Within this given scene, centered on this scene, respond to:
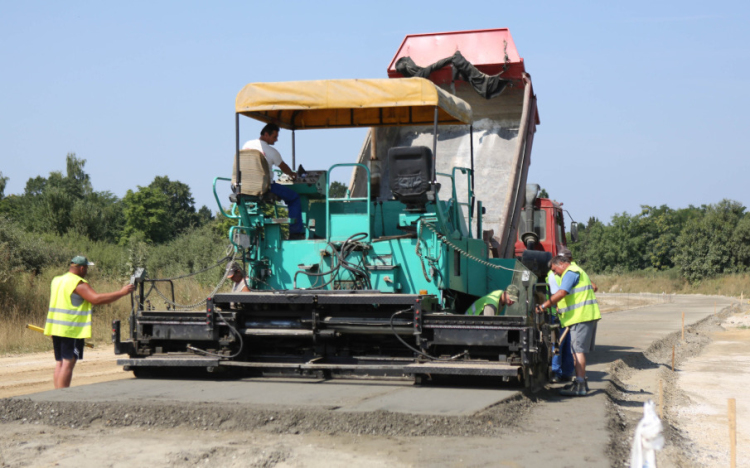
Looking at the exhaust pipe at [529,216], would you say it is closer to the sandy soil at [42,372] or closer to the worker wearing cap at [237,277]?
the worker wearing cap at [237,277]

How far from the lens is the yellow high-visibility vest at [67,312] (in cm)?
800

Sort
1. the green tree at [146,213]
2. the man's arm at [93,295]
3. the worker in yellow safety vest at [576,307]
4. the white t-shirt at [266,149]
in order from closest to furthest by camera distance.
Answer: the man's arm at [93,295], the worker in yellow safety vest at [576,307], the white t-shirt at [266,149], the green tree at [146,213]

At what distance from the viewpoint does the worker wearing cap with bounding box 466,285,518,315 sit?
8766mm

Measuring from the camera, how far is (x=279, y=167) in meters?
9.18

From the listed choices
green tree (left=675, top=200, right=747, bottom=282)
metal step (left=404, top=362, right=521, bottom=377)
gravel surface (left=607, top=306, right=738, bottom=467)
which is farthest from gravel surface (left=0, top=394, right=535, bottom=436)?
green tree (left=675, top=200, right=747, bottom=282)

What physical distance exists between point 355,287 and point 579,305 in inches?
96.7

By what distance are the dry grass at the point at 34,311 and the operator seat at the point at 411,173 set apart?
6.71 m

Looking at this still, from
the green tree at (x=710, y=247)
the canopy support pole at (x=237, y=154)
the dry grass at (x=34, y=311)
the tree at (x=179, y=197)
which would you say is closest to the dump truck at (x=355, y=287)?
the canopy support pole at (x=237, y=154)

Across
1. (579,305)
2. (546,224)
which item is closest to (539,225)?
(546,224)

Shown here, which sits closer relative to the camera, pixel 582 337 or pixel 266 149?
pixel 582 337

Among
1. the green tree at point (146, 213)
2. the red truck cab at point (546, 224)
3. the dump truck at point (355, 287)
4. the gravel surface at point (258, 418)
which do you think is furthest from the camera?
the green tree at point (146, 213)

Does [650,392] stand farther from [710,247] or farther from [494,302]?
[710,247]

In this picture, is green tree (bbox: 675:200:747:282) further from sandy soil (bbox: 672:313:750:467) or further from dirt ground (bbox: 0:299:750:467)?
dirt ground (bbox: 0:299:750:467)

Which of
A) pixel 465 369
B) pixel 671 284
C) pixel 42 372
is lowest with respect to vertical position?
pixel 671 284
